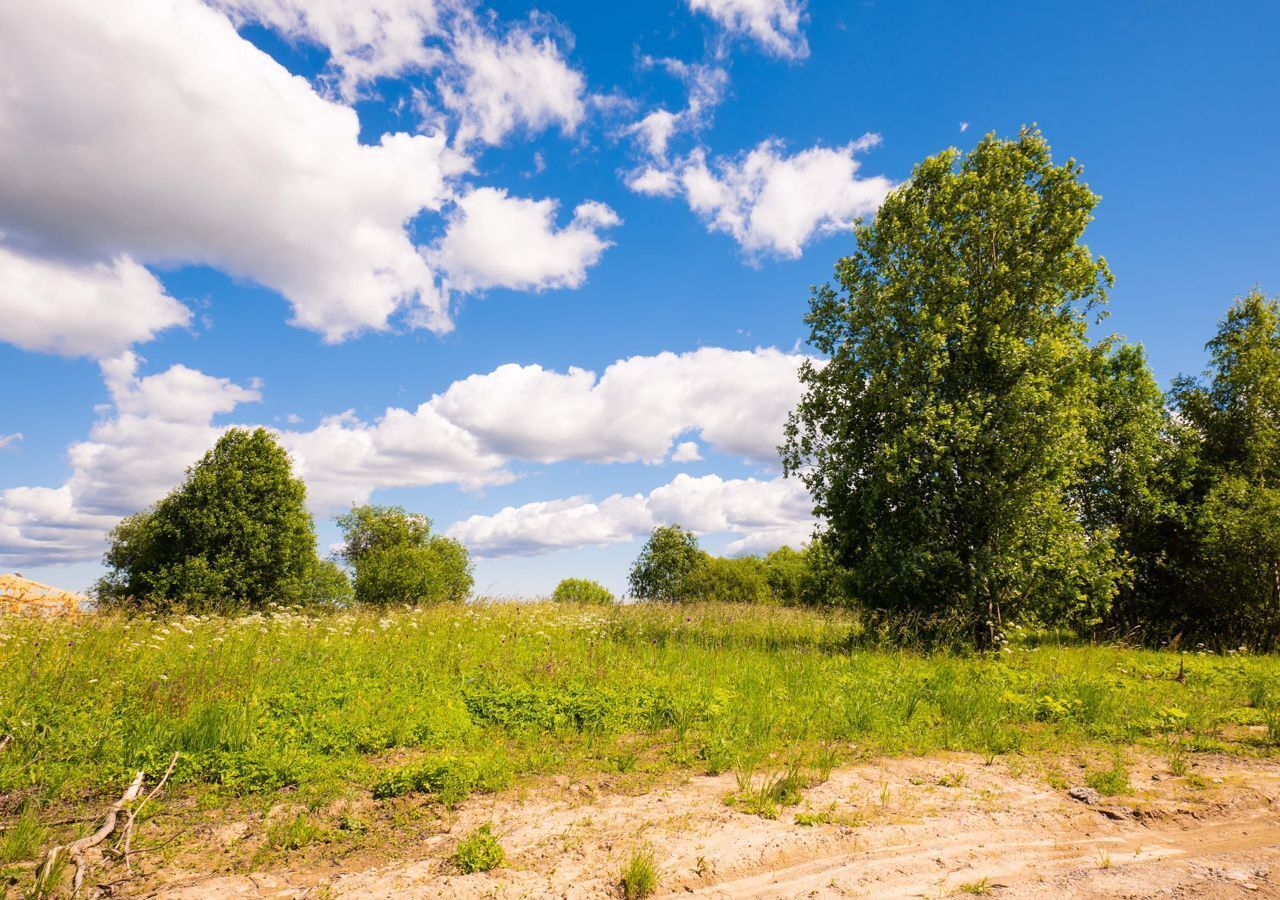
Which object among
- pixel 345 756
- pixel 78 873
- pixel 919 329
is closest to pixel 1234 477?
pixel 919 329

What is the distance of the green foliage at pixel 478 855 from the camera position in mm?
4504

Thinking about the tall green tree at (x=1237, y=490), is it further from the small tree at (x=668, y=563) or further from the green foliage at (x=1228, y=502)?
the small tree at (x=668, y=563)

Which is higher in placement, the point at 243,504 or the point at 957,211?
the point at 957,211

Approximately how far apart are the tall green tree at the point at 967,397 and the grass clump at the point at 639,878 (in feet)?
36.5

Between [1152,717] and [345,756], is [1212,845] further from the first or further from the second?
[345,756]

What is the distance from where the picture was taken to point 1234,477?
19.6 metres

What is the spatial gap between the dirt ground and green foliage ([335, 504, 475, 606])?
2716 centimetres

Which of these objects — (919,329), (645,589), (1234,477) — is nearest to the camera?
(919,329)

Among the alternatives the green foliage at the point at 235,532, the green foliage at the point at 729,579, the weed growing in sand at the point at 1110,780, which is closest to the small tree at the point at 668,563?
the green foliage at the point at 729,579

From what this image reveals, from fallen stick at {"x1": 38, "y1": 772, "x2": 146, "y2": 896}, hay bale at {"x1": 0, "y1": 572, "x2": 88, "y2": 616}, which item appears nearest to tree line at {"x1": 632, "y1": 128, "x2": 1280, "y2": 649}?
fallen stick at {"x1": 38, "y1": 772, "x2": 146, "y2": 896}

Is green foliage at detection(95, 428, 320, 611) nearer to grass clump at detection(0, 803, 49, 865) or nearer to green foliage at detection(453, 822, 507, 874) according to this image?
grass clump at detection(0, 803, 49, 865)

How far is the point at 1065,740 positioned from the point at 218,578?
26667mm

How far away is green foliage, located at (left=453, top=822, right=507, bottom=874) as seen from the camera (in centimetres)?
450

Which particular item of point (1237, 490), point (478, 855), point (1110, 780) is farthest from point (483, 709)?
point (1237, 490)
